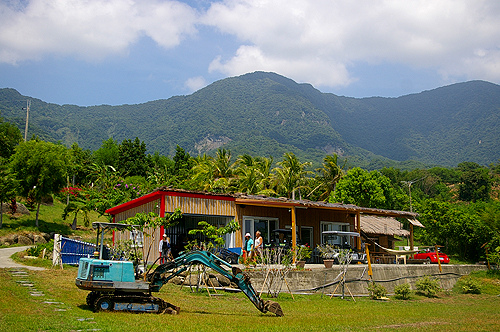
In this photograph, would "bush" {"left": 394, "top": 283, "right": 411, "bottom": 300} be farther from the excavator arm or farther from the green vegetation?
the green vegetation

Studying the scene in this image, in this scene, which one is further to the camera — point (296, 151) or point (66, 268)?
point (296, 151)

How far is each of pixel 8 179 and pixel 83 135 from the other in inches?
5401

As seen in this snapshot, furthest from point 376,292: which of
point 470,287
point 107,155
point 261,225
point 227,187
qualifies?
point 107,155

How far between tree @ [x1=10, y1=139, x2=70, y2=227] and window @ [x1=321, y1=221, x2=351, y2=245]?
76.5ft

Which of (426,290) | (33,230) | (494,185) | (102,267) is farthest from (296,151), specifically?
(102,267)

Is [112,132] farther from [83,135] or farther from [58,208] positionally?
[58,208]

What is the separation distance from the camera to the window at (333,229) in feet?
90.4

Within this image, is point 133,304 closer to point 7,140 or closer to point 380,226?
point 380,226

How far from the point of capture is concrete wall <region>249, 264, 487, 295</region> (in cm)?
1830

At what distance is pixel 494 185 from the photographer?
3659 inches

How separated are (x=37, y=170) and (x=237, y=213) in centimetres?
2276

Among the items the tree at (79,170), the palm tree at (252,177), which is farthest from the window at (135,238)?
the tree at (79,170)

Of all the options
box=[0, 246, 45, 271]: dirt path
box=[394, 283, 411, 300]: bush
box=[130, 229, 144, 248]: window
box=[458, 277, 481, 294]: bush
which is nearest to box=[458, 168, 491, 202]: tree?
box=[458, 277, 481, 294]: bush

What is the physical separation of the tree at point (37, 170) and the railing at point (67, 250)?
16665mm
